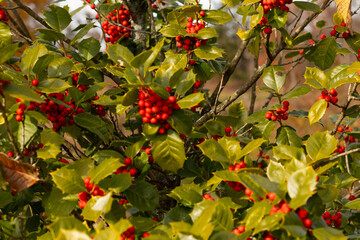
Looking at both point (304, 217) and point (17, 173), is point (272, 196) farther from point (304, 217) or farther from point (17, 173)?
point (17, 173)

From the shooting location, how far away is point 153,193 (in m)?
1.34

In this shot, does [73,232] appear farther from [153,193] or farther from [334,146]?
[334,146]

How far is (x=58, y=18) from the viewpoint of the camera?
1873mm

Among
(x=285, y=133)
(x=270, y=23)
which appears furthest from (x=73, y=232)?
(x=270, y=23)

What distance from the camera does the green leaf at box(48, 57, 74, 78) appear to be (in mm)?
1546

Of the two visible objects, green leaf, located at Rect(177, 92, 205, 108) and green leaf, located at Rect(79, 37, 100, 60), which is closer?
green leaf, located at Rect(177, 92, 205, 108)

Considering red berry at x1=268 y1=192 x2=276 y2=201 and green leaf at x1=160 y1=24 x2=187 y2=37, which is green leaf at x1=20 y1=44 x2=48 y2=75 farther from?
red berry at x1=268 y1=192 x2=276 y2=201

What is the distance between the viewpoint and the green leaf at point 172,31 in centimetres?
172

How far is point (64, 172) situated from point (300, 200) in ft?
2.60

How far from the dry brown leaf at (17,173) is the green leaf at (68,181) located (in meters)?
0.08

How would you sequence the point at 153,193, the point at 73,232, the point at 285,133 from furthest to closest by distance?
1. the point at 285,133
2. the point at 153,193
3. the point at 73,232

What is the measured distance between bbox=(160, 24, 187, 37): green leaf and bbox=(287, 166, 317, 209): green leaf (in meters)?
1.01

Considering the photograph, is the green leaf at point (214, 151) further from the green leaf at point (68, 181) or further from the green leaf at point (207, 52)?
the green leaf at point (207, 52)

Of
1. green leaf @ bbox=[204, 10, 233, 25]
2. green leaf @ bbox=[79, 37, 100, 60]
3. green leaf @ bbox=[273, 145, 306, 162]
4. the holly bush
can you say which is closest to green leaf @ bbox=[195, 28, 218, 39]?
Answer: the holly bush
